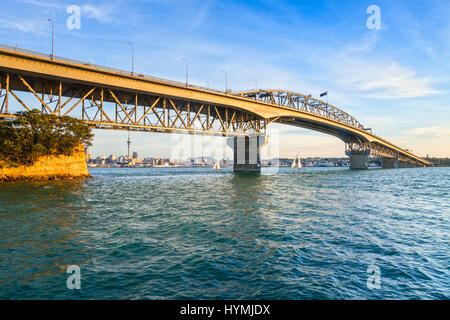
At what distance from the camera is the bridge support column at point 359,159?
118 meters

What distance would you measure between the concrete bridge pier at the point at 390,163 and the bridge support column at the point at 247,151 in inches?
4267

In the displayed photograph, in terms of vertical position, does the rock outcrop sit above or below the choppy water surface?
above

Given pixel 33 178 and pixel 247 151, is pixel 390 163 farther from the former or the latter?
pixel 33 178

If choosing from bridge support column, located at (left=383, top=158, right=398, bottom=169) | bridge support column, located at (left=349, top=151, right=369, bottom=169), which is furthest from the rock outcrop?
bridge support column, located at (left=383, top=158, right=398, bottom=169)

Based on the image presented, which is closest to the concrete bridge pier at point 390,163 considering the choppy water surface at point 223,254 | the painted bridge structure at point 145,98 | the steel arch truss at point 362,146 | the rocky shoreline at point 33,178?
the steel arch truss at point 362,146

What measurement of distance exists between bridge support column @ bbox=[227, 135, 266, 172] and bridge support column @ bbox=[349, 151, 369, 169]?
65.6m

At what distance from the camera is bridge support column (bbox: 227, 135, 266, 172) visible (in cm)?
7519

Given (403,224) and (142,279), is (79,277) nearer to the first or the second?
(142,279)

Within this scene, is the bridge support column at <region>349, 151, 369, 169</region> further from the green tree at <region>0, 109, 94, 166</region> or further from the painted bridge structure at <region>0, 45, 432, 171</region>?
the green tree at <region>0, 109, 94, 166</region>

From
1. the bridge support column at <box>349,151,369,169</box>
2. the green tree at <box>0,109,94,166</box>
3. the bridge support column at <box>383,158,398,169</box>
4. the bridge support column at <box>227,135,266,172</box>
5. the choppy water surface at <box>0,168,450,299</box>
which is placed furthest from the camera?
the bridge support column at <box>383,158,398,169</box>

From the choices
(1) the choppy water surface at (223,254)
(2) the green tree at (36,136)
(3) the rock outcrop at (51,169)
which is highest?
(2) the green tree at (36,136)

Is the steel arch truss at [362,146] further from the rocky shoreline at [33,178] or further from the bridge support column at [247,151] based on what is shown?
the rocky shoreline at [33,178]
